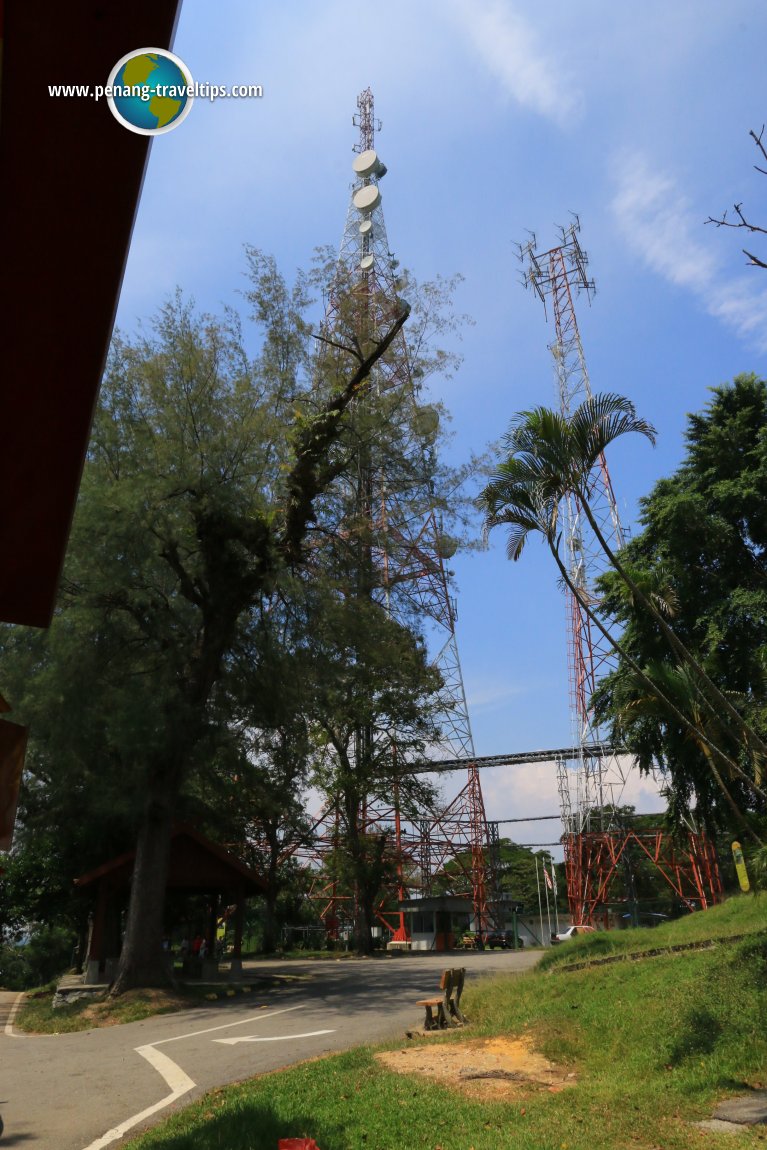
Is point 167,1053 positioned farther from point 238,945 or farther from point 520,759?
point 520,759

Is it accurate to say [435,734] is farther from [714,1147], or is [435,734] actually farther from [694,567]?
[714,1147]

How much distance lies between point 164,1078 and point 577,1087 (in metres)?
4.39

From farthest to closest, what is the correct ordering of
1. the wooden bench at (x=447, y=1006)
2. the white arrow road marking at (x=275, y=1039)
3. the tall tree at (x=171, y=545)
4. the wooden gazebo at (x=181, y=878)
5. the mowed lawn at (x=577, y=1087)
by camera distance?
the wooden gazebo at (x=181, y=878), the tall tree at (x=171, y=545), the white arrow road marking at (x=275, y=1039), the wooden bench at (x=447, y=1006), the mowed lawn at (x=577, y=1087)

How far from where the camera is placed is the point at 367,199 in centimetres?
3650

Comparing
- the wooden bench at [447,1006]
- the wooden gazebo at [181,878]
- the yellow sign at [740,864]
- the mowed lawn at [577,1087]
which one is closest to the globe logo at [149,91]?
the mowed lawn at [577,1087]

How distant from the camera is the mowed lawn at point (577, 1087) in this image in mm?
5547

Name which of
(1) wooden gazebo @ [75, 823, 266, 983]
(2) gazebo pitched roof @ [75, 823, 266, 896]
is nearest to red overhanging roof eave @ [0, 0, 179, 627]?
(1) wooden gazebo @ [75, 823, 266, 983]

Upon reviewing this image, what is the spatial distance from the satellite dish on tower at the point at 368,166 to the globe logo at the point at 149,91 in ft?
128

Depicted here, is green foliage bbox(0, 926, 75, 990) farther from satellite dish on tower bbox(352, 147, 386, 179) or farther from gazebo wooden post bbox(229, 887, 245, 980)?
satellite dish on tower bbox(352, 147, 386, 179)

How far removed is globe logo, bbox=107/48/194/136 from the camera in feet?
7.30

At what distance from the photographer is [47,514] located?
12.2 ft

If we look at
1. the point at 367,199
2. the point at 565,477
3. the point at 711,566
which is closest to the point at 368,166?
the point at 367,199

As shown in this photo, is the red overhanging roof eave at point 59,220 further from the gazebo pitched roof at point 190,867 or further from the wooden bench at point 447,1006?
the gazebo pitched roof at point 190,867

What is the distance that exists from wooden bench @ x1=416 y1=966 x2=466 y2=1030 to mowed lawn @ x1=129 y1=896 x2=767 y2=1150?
414 mm
